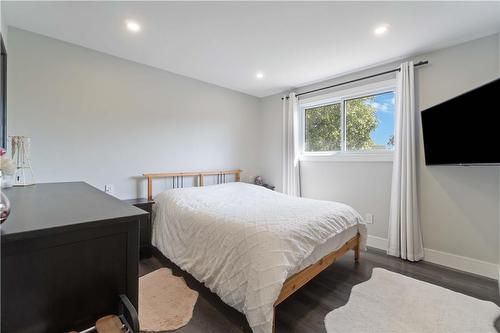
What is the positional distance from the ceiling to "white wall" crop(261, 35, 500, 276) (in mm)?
213

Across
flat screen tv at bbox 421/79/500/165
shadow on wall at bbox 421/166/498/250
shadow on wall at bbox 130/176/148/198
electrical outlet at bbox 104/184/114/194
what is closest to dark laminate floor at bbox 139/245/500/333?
shadow on wall at bbox 421/166/498/250

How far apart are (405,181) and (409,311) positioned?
5.08 ft

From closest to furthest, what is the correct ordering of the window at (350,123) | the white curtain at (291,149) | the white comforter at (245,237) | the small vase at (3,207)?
the small vase at (3,207)
the white comforter at (245,237)
the window at (350,123)
the white curtain at (291,149)

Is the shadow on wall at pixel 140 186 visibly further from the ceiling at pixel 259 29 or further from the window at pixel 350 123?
the window at pixel 350 123

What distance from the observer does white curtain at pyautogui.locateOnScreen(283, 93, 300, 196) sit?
4020 mm

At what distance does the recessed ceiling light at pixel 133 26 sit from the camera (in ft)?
7.18

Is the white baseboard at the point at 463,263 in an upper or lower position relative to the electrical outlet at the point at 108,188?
lower

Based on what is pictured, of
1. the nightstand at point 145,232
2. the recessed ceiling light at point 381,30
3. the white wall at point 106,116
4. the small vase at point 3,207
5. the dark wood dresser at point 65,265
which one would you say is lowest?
the nightstand at point 145,232

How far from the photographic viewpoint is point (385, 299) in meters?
1.98

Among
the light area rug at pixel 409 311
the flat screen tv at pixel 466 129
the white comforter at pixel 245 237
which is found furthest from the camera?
the flat screen tv at pixel 466 129

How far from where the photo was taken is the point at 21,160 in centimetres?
200

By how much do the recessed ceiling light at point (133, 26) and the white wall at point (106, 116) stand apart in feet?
2.61

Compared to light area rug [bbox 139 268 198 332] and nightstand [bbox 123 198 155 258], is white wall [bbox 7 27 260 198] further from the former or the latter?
light area rug [bbox 139 268 198 332]

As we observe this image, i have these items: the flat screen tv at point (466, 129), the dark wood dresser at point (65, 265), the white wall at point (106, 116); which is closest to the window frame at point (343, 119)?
the flat screen tv at point (466, 129)
